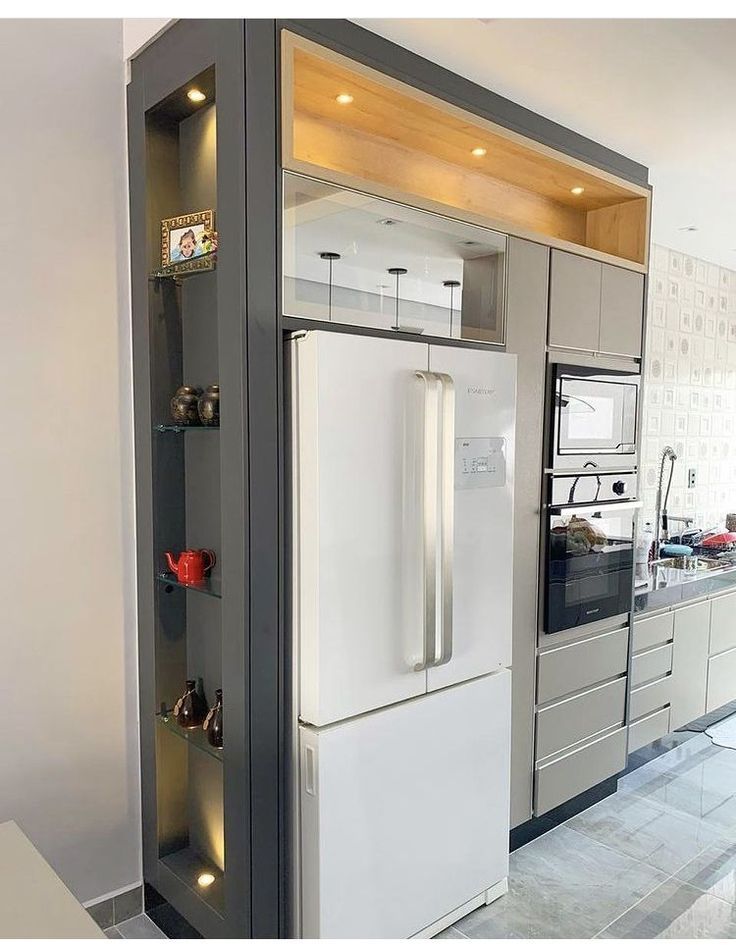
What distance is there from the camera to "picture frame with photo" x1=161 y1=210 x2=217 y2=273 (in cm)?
201

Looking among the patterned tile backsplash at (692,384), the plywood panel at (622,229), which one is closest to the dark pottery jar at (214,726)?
the plywood panel at (622,229)

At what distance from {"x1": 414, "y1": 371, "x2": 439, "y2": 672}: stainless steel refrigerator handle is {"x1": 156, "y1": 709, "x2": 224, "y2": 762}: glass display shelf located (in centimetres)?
62

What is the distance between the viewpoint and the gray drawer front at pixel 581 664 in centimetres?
277

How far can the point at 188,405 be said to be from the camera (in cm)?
213

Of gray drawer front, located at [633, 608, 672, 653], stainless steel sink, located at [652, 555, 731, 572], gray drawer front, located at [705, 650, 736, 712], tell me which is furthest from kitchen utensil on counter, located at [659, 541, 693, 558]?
gray drawer front, located at [633, 608, 672, 653]

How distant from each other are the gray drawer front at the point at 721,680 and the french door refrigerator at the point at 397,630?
1961 millimetres

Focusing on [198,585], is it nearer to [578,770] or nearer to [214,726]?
[214,726]

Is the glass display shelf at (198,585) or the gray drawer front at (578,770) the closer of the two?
the glass display shelf at (198,585)

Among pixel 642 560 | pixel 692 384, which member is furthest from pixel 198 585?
pixel 692 384

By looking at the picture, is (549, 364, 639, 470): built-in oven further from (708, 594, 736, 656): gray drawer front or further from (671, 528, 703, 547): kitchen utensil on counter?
(671, 528, 703, 547): kitchen utensil on counter

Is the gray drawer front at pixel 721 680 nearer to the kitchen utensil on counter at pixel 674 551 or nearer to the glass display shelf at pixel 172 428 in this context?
the kitchen utensil on counter at pixel 674 551

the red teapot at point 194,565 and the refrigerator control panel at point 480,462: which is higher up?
the refrigerator control panel at point 480,462

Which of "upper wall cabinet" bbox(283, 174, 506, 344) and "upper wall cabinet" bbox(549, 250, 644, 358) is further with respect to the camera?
"upper wall cabinet" bbox(549, 250, 644, 358)

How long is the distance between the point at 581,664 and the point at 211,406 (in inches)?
72.0
